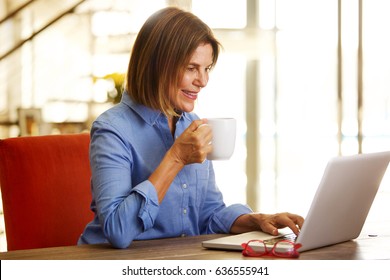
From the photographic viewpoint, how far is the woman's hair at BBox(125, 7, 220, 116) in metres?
1.75

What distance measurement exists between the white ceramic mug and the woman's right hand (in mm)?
12

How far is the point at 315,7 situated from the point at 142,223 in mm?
4265

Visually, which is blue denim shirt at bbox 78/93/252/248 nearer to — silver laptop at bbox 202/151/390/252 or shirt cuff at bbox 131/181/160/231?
shirt cuff at bbox 131/181/160/231

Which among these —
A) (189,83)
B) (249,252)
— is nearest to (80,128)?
(189,83)

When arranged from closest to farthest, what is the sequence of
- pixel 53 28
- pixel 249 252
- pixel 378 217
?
A: pixel 249 252, pixel 53 28, pixel 378 217

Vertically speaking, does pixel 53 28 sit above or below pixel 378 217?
above

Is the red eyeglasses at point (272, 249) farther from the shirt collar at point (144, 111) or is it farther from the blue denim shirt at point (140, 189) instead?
the shirt collar at point (144, 111)

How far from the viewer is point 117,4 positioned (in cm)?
507

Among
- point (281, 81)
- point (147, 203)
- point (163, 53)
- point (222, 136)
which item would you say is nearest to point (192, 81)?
point (163, 53)

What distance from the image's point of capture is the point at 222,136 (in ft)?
5.22

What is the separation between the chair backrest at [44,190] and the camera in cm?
186

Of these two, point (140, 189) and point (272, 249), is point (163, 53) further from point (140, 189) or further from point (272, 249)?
point (272, 249)

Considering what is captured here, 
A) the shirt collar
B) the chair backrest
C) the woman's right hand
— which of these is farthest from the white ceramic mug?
the chair backrest

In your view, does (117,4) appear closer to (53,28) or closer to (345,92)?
(53,28)
